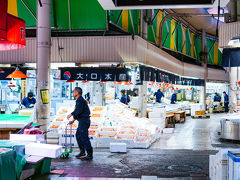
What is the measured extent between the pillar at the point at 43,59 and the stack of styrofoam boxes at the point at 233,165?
7.70m

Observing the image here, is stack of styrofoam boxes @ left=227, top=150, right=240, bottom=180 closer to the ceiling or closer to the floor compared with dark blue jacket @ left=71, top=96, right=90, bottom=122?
closer to the floor

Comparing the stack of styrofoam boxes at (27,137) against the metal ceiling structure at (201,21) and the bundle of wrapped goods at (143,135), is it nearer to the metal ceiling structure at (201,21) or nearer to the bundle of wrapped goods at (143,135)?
the bundle of wrapped goods at (143,135)

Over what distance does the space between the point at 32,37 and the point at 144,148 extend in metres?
7.11

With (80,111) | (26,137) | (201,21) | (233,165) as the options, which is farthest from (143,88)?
(233,165)

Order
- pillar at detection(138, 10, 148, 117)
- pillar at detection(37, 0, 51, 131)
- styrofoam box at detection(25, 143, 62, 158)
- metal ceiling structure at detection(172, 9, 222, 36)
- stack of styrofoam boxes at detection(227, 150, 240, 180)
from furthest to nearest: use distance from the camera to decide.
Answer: metal ceiling structure at detection(172, 9, 222, 36) → pillar at detection(138, 10, 148, 117) → pillar at detection(37, 0, 51, 131) → styrofoam box at detection(25, 143, 62, 158) → stack of styrofoam boxes at detection(227, 150, 240, 180)

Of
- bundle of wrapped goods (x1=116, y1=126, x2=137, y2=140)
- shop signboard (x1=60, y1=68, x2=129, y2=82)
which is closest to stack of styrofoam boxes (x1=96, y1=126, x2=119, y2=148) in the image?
bundle of wrapped goods (x1=116, y1=126, x2=137, y2=140)

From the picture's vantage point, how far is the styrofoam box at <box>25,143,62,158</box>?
22.3 feet

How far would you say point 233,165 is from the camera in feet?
14.0

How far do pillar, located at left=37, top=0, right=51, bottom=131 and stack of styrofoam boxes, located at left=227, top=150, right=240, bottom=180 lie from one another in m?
7.70

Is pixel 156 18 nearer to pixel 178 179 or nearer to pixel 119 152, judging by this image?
pixel 119 152

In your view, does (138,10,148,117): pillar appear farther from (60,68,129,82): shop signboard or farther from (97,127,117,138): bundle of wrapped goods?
(97,127,117,138): bundle of wrapped goods

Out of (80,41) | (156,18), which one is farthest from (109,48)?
(156,18)

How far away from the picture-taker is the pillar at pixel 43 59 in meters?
10.9

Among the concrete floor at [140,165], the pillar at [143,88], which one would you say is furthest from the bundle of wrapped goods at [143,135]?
the pillar at [143,88]
